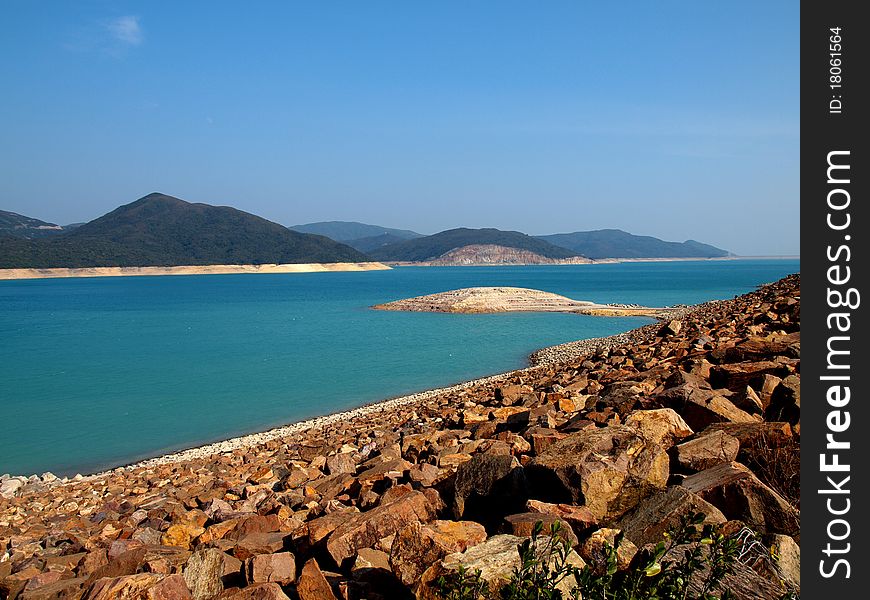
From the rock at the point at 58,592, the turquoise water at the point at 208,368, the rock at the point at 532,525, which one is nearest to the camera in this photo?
the rock at the point at 532,525

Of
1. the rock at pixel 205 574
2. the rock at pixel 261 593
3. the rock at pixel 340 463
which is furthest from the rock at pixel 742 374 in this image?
the rock at pixel 205 574

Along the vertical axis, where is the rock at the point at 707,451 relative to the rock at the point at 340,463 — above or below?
above

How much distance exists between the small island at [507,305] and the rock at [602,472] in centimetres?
5242

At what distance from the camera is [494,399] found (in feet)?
43.6

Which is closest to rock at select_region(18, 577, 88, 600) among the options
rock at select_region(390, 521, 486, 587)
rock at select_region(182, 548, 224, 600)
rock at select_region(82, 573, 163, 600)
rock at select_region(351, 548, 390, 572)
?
rock at select_region(82, 573, 163, 600)

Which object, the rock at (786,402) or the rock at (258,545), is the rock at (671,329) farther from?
the rock at (258,545)

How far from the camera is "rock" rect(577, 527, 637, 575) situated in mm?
3695

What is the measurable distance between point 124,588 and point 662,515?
3484 mm

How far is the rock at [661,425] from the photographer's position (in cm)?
620

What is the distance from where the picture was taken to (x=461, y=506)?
5.46m

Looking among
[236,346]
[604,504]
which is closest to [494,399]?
[604,504]

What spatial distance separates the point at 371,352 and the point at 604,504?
97.4ft

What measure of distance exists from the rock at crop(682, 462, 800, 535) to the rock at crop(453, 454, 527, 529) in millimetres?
1341

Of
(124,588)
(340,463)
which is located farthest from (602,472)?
(340,463)
